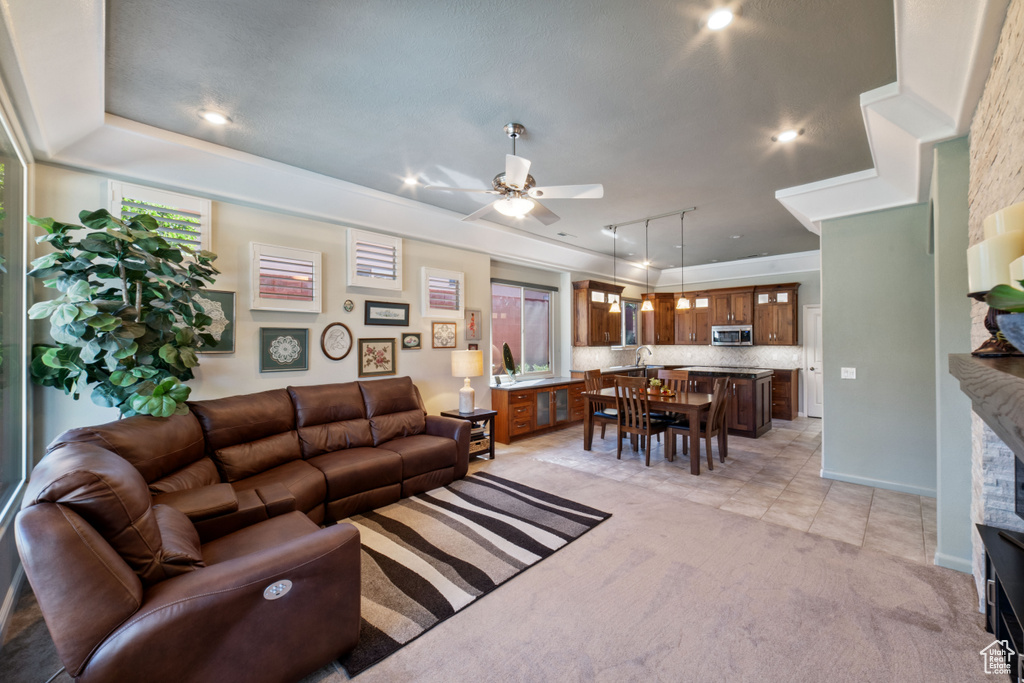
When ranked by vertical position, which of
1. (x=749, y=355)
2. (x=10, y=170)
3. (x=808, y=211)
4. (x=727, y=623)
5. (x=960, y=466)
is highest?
(x=808, y=211)

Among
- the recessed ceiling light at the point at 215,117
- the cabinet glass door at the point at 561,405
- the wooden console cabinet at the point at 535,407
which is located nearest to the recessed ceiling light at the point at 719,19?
the recessed ceiling light at the point at 215,117

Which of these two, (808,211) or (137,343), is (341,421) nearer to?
(137,343)

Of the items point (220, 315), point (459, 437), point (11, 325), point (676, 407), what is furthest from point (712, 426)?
point (11, 325)

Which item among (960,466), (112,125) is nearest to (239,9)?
(112,125)

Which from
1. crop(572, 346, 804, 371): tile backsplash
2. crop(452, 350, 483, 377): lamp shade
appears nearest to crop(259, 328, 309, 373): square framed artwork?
crop(452, 350, 483, 377): lamp shade

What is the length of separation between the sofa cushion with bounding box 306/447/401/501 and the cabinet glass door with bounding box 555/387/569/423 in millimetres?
3255

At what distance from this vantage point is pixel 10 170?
2.22 m

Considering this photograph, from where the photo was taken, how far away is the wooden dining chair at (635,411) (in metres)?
4.48

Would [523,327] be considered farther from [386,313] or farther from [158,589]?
[158,589]

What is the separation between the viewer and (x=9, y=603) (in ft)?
6.56

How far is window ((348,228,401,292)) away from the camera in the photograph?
13.5 ft

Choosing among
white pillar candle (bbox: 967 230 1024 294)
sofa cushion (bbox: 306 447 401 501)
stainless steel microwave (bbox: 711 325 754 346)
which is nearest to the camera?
white pillar candle (bbox: 967 230 1024 294)

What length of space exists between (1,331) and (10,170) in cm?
93

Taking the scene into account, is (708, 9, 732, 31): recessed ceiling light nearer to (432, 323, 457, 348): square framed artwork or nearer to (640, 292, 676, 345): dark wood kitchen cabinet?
(432, 323, 457, 348): square framed artwork
